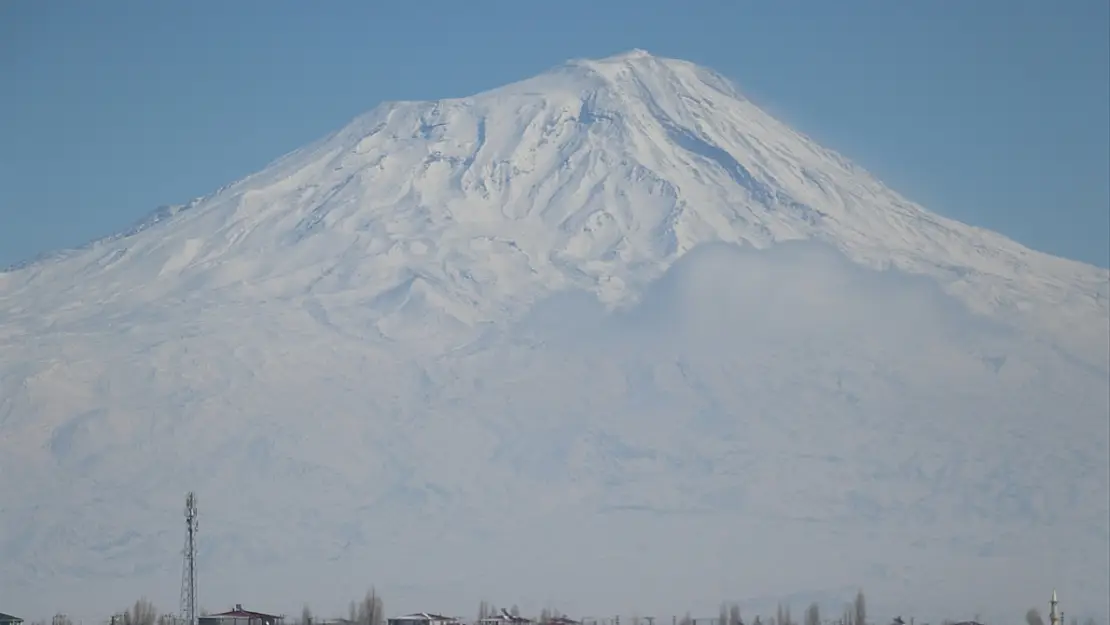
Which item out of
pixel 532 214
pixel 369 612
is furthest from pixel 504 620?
pixel 532 214

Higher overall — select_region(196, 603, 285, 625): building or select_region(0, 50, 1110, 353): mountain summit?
select_region(0, 50, 1110, 353): mountain summit

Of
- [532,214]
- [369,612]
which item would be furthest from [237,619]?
[532,214]

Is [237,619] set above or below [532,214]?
below

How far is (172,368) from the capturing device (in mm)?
86375

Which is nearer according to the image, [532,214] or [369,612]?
[369,612]

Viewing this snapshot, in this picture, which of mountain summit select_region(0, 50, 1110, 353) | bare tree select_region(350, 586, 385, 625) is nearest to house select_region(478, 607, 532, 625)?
bare tree select_region(350, 586, 385, 625)

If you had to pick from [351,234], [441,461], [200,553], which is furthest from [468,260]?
[200,553]

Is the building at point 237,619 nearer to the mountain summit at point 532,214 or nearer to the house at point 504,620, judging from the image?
the house at point 504,620

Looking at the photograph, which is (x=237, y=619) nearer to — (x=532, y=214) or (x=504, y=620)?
(x=504, y=620)

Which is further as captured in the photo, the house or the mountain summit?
the mountain summit

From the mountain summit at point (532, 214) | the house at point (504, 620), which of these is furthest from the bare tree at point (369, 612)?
the mountain summit at point (532, 214)

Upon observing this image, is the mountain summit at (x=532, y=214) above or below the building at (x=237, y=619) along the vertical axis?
above

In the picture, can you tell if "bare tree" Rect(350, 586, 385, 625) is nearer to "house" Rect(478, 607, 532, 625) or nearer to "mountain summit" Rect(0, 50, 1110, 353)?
"house" Rect(478, 607, 532, 625)

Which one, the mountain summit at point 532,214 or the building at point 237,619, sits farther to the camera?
the mountain summit at point 532,214
